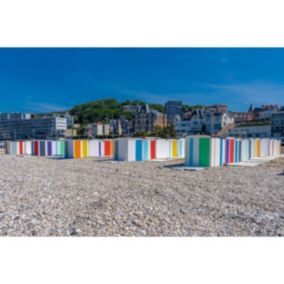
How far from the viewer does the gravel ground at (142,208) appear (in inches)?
131

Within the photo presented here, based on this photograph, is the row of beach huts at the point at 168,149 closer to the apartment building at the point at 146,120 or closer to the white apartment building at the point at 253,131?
the white apartment building at the point at 253,131

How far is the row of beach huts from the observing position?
33.1ft

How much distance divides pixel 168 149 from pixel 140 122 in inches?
2681

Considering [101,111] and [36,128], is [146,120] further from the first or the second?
[36,128]

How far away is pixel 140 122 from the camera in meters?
83.2

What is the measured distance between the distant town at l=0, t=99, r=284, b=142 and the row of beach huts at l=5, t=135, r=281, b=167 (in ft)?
111

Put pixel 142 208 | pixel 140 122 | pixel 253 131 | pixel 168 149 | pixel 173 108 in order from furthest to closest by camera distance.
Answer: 1. pixel 173 108
2. pixel 140 122
3. pixel 253 131
4. pixel 168 149
5. pixel 142 208

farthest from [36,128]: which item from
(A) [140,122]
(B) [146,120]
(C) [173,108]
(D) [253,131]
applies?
(D) [253,131]

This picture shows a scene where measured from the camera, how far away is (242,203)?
457 centimetres

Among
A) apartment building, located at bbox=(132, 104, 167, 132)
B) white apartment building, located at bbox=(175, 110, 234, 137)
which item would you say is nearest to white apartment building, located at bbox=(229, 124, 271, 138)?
white apartment building, located at bbox=(175, 110, 234, 137)
